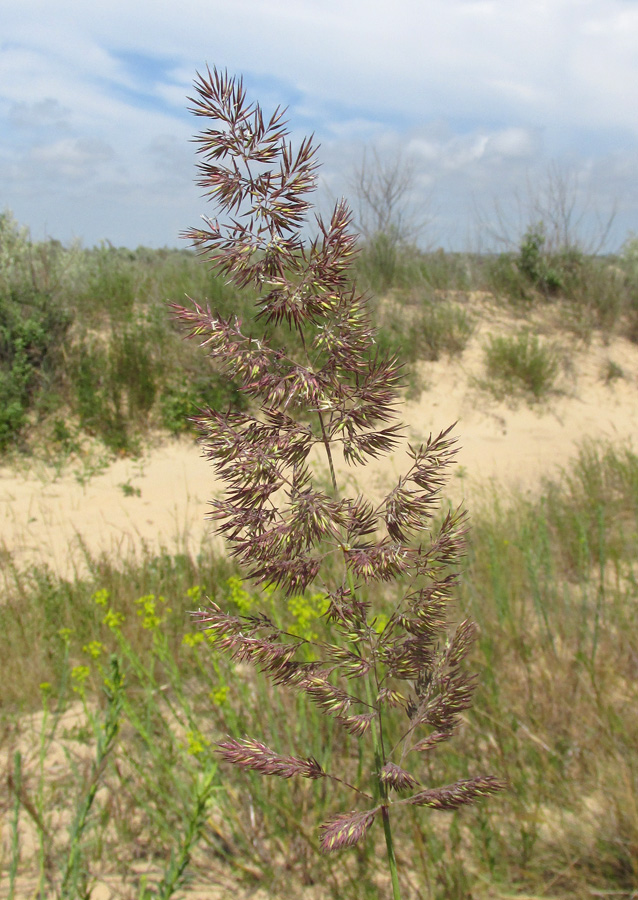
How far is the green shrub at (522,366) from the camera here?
31.7 feet

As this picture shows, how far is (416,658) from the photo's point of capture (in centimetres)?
84

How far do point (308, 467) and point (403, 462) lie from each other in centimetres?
724

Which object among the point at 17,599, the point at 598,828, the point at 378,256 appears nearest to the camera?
the point at 598,828

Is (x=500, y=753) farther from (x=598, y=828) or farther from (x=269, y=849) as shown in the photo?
(x=269, y=849)

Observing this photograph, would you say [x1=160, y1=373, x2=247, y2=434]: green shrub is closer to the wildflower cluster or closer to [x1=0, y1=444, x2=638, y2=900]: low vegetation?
[x1=0, y1=444, x2=638, y2=900]: low vegetation

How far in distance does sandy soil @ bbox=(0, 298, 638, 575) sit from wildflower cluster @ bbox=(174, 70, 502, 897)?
433 cm

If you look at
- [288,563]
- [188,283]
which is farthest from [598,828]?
[188,283]

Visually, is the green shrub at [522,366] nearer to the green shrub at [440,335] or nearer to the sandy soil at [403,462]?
the sandy soil at [403,462]

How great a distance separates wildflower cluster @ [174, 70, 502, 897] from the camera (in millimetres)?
795

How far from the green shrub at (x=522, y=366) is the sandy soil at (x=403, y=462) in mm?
230

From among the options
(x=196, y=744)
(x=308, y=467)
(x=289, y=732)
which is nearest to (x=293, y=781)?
(x=289, y=732)

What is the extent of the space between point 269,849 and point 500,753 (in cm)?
96

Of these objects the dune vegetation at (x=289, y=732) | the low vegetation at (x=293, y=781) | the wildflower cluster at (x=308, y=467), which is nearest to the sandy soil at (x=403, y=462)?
the dune vegetation at (x=289, y=732)

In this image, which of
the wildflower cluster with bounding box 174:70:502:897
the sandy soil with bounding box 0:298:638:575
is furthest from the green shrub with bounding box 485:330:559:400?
the wildflower cluster with bounding box 174:70:502:897
